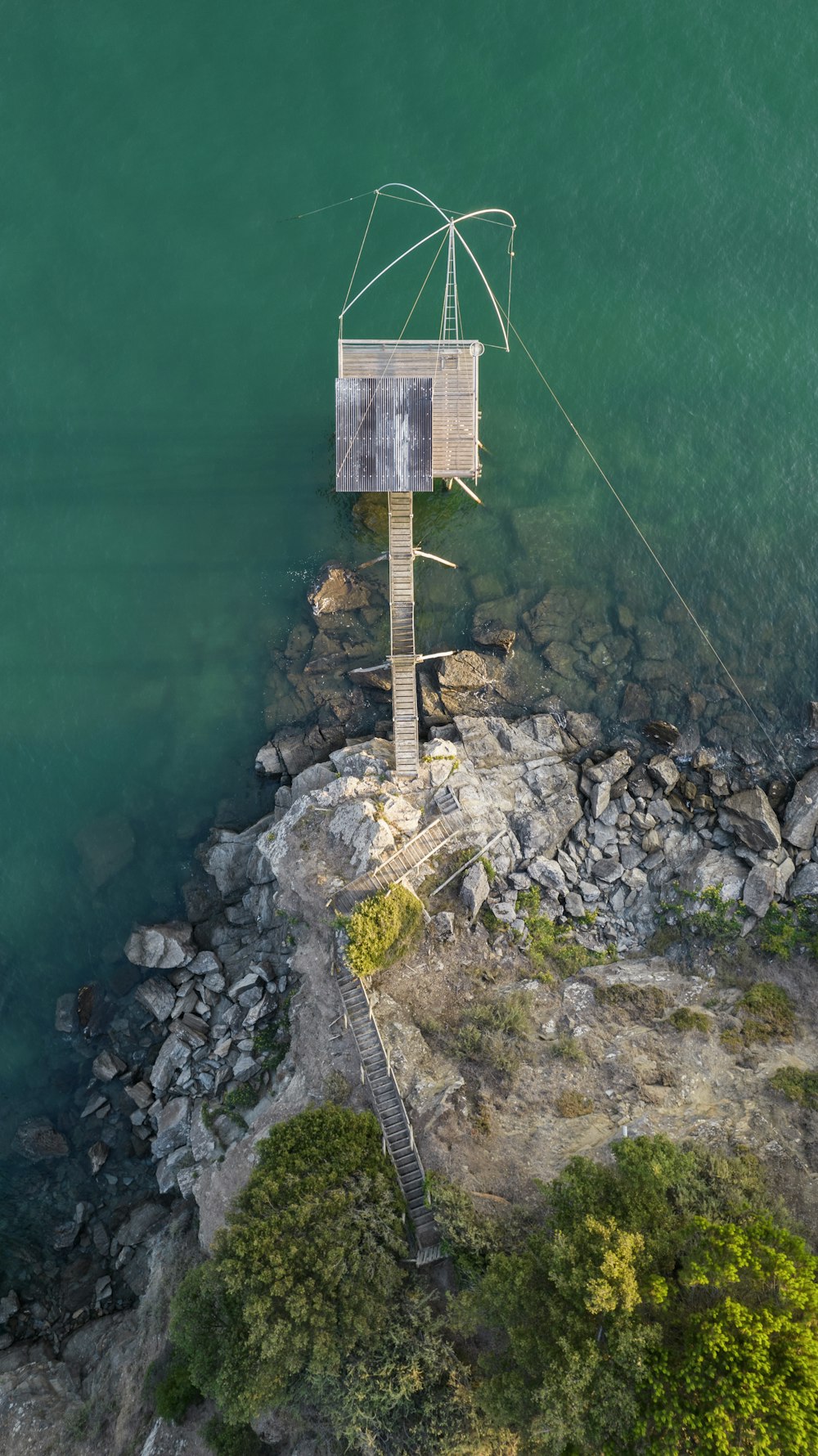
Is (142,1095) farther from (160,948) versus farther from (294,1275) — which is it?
(294,1275)

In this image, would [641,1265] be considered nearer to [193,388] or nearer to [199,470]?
[199,470]

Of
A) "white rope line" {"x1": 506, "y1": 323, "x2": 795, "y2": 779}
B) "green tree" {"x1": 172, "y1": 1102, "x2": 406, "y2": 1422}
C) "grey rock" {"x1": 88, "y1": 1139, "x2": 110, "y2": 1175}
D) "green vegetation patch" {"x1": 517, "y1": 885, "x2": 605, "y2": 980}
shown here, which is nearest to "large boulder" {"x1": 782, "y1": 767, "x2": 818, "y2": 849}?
"white rope line" {"x1": 506, "y1": 323, "x2": 795, "y2": 779}

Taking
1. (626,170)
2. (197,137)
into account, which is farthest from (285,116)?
(626,170)

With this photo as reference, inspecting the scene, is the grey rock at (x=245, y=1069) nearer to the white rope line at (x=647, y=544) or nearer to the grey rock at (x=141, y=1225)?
the grey rock at (x=141, y=1225)

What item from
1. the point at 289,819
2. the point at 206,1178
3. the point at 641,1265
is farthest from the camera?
the point at 289,819

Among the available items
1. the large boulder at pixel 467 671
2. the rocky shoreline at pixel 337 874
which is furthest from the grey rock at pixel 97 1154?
the large boulder at pixel 467 671

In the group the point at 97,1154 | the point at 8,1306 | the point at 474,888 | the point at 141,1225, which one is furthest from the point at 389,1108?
the point at 8,1306
